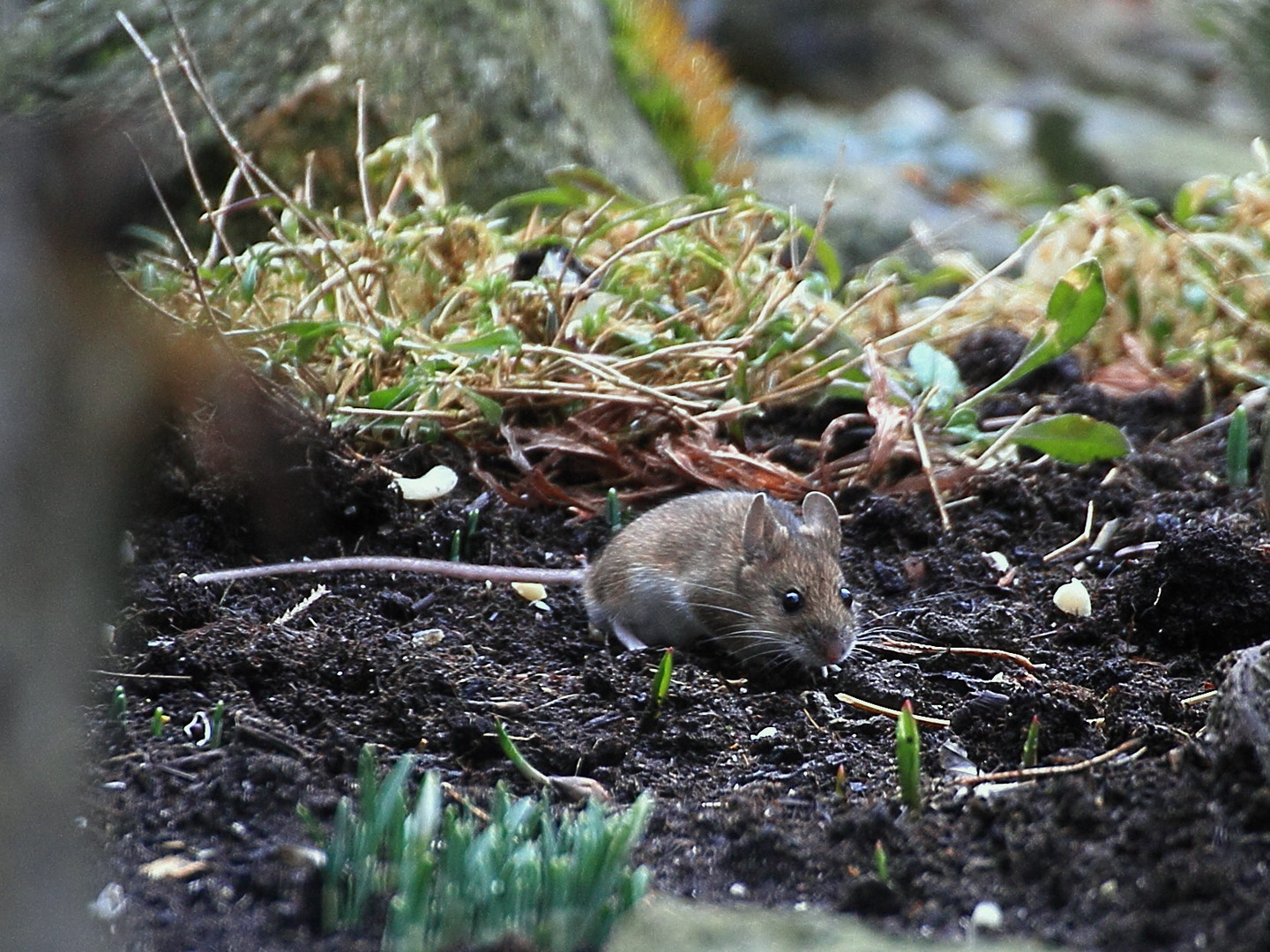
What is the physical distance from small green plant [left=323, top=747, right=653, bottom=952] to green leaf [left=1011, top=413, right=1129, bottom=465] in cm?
267

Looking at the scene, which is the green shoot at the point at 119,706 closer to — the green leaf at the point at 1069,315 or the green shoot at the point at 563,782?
the green shoot at the point at 563,782

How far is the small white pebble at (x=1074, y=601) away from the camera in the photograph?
11.9 ft

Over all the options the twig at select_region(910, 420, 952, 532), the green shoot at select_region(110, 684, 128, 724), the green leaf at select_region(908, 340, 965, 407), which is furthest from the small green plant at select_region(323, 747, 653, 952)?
the green leaf at select_region(908, 340, 965, 407)

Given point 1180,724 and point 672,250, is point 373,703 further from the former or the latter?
point 672,250

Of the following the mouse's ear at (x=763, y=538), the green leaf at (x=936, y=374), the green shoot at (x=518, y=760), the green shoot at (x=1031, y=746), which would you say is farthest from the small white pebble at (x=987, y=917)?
the green leaf at (x=936, y=374)

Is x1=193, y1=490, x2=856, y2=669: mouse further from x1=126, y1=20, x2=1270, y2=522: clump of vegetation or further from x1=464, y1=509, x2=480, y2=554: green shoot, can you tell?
x1=126, y1=20, x2=1270, y2=522: clump of vegetation

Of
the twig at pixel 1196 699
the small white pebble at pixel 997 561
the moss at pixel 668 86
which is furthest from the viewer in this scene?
the moss at pixel 668 86

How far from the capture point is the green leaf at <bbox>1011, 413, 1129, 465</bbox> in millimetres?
4129

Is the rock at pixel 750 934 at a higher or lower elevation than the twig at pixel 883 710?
higher

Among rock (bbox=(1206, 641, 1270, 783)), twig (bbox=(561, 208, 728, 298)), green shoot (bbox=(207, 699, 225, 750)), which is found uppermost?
twig (bbox=(561, 208, 728, 298))

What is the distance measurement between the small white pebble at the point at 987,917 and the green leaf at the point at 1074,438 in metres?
2.42

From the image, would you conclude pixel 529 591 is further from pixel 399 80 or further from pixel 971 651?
pixel 399 80

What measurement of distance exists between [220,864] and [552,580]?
1720mm

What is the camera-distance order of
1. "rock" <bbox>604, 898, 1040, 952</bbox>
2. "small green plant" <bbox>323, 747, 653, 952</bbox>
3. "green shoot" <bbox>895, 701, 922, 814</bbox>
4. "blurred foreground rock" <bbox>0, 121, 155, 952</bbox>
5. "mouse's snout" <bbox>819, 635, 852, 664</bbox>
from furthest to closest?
"mouse's snout" <bbox>819, 635, 852, 664</bbox>, "green shoot" <bbox>895, 701, 922, 814</bbox>, "rock" <bbox>604, 898, 1040, 952</bbox>, "small green plant" <bbox>323, 747, 653, 952</bbox>, "blurred foreground rock" <bbox>0, 121, 155, 952</bbox>
